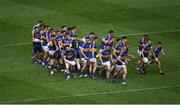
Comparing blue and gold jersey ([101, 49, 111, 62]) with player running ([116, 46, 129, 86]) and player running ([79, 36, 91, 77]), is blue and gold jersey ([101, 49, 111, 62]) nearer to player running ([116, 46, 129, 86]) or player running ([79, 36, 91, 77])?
player running ([116, 46, 129, 86])

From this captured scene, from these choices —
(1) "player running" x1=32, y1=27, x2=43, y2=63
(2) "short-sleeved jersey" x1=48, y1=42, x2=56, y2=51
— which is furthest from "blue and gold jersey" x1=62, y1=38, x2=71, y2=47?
(1) "player running" x1=32, y1=27, x2=43, y2=63

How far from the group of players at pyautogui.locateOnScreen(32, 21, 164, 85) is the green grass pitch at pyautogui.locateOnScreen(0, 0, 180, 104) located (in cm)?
61

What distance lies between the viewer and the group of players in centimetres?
3578

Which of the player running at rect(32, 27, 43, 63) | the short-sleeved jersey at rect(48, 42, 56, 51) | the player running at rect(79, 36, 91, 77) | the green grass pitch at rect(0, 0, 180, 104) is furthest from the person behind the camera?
the player running at rect(32, 27, 43, 63)

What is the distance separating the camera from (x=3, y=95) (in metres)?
33.5

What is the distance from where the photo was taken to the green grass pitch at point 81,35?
111 ft

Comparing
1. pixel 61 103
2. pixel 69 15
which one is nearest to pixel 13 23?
pixel 69 15

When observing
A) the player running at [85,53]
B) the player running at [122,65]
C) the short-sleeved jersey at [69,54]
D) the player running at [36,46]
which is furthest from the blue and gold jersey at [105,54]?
the player running at [36,46]

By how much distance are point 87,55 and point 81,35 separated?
7.33 meters

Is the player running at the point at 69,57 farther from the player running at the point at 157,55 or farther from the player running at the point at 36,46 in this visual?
the player running at the point at 157,55

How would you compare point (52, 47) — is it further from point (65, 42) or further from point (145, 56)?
point (145, 56)

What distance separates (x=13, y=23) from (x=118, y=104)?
1530cm

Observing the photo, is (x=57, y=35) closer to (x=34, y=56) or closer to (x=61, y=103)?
(x=34, y=56)

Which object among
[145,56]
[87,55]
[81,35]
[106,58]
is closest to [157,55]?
[145,56]
